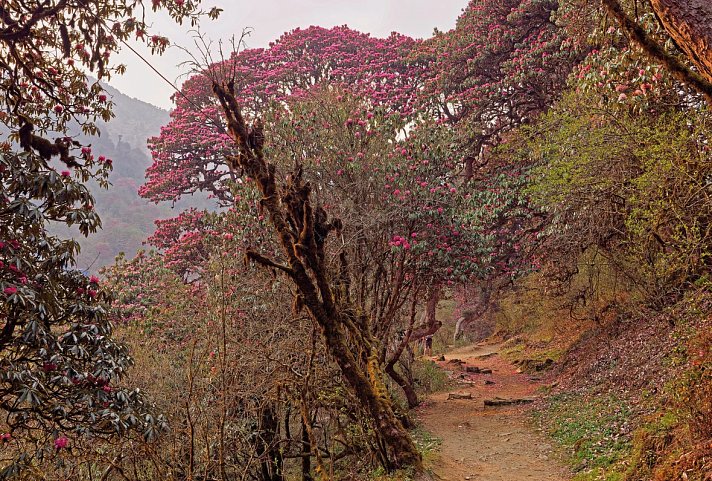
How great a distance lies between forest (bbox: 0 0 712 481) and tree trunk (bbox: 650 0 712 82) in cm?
1

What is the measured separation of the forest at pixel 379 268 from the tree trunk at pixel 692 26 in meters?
0.01

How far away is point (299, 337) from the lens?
271 inches

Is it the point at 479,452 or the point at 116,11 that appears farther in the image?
the point at 479,452

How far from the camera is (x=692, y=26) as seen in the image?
2752mm

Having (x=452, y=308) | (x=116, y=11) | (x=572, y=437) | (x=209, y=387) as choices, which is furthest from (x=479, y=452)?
(x=452, y=308)

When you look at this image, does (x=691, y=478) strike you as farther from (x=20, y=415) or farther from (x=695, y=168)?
(x=20, y=415)

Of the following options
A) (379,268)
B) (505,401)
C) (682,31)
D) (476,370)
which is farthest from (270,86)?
(682,31)

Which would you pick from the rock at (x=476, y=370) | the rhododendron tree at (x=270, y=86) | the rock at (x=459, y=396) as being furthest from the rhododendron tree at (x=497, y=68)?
the rock at (x=476, y=370)

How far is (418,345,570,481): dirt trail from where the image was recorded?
281 inches

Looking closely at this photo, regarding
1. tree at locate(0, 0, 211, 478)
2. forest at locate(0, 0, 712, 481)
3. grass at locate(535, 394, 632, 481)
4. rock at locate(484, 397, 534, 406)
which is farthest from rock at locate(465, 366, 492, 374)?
tree at locate(0, 0, 211, 478)

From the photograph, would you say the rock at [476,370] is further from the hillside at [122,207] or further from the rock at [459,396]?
the hillside at [122,207]

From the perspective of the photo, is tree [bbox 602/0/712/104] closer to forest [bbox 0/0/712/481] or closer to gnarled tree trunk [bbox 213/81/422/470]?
forest [bbox 0/0/712/481]

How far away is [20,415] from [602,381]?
31.0 feet

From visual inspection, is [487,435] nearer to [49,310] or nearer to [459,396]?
[459,396]
